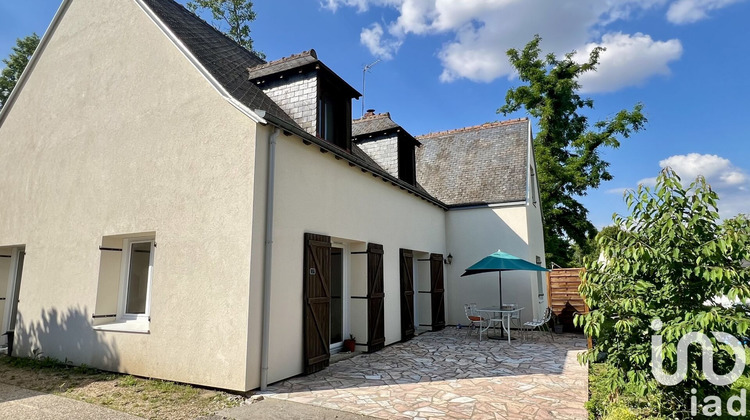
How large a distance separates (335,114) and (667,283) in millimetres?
6803

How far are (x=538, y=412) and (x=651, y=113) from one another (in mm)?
20757

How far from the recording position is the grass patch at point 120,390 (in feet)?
16.0

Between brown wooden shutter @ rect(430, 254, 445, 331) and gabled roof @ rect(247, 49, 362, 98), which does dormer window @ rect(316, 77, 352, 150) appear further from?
brown wooden shutter @ rect(430, 254, 445, 331)

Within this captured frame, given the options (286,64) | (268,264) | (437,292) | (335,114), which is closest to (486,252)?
(437,292)

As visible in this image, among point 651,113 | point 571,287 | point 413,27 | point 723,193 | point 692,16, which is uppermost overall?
point 651,113

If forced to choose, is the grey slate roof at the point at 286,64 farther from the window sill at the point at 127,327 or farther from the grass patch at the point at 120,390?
the grass patch at the point at 120,390

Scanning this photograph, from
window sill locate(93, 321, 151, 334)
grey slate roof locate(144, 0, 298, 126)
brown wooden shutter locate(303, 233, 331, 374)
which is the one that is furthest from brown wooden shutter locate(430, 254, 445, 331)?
window sill locate(93, 321, 151, 334)

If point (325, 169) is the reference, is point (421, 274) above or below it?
below

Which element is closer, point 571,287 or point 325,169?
point 325,169

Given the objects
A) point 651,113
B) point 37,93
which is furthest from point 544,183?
point 37,93

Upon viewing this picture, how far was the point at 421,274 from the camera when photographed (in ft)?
39.8

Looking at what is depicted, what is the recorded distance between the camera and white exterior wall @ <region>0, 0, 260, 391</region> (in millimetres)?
5723

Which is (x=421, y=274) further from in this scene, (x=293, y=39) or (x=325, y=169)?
(x=293, y=39)

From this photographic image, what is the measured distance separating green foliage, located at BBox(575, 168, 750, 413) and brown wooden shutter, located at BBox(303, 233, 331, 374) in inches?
161
